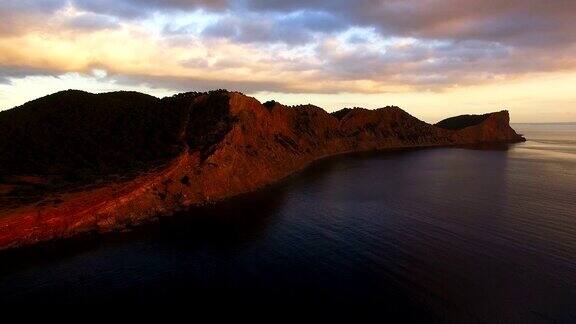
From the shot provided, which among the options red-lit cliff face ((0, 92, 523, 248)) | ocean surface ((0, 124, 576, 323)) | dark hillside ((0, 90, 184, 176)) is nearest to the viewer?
ocean surface ((0, 124, 576, 323))

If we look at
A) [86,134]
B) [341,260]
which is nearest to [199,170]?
[86,134]

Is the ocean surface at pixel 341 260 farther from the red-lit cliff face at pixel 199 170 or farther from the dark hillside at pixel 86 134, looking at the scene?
the dark hillside at pixel 86 134

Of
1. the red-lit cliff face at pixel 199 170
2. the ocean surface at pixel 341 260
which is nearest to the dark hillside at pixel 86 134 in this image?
the red-lit cliff face at pixel 199 170

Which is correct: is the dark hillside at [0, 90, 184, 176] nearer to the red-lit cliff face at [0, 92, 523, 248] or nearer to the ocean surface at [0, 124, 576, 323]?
the red-lit cliff face at [0, 92, 523, 248]

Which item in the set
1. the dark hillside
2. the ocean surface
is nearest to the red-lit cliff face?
the dark hillside

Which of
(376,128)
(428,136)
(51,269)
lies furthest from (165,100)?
(428,136)
